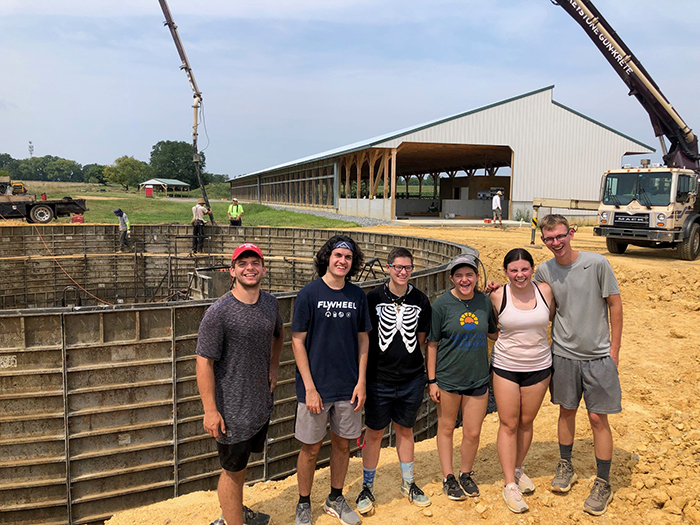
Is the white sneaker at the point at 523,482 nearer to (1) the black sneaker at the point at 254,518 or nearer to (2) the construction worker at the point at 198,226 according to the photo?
(1) the black sneaker at the point at 254,518

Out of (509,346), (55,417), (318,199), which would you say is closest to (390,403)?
(509,346)

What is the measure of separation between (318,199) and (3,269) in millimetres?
24923

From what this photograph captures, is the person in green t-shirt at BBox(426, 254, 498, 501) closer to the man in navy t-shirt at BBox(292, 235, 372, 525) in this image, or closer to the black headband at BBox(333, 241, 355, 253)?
the man in navy t-shirt at BBox(292, 235, 372, 525)

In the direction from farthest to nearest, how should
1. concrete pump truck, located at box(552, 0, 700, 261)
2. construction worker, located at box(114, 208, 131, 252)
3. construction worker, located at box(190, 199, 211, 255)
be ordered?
construction worker, located at box(190, 199, 211, 255)
construction worker, located at box(114, 208, 131, 252)
concrete pump truck, located at box(552, 0, 700, 261)

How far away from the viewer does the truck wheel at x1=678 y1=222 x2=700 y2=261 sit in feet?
52.3

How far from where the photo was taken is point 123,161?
133750 mm

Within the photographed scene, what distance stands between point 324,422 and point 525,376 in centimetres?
165

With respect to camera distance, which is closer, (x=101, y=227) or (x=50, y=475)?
(x=50, y=475)

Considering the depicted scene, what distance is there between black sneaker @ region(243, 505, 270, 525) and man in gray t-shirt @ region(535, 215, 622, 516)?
102 inches

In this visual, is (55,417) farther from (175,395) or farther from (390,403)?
(390,403)

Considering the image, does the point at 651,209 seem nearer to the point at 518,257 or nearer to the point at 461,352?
the point at 518,257

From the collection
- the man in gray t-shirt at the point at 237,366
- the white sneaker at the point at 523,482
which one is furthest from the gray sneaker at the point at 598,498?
the man in gray t-shirt at the point at 237,366

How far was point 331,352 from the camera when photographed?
147 inches

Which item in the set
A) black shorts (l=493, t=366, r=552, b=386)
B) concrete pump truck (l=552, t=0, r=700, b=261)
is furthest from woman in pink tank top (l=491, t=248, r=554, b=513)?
concrete pump truck (l=552, t=0, r=700, b=261)
